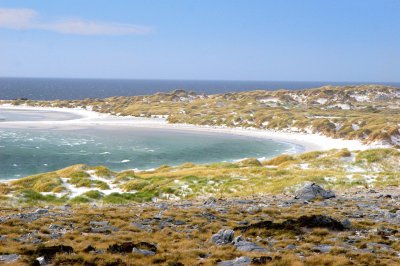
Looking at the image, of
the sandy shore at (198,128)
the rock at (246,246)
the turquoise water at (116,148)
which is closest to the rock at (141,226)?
the rock at (246,246)

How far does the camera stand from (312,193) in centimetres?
3269

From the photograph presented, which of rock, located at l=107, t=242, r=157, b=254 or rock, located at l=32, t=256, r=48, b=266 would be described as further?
rock, located at l=107, t=242, r=157, b=254

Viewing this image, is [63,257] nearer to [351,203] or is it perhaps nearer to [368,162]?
[351,203]

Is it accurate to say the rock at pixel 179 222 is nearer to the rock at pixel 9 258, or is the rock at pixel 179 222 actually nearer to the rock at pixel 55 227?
the rock at pixel 55 227

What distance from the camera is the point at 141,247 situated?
16609mm

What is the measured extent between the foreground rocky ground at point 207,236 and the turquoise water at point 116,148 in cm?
5157

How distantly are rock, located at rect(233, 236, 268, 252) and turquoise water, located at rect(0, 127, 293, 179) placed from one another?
59.4m

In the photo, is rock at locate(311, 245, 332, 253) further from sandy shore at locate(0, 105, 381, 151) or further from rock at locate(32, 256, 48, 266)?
sandy shore at locate(0, 105, 381, 151)

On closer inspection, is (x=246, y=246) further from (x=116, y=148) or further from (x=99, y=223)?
(x=116, y=148)

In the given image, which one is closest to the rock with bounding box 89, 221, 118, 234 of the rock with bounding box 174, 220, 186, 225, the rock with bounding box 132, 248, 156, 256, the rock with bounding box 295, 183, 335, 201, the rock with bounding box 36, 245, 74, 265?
the rock with bounding box 174, 220, 186, 225

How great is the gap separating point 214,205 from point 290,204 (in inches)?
230

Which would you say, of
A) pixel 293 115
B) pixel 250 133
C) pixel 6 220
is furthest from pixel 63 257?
pixel 293 115

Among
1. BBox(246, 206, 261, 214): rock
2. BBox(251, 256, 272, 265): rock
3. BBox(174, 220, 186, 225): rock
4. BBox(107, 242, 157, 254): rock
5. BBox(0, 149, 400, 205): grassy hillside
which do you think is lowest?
BBox(0, 149, 400, 205): grassy hillside

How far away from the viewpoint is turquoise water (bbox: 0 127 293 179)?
82294 millimetres
